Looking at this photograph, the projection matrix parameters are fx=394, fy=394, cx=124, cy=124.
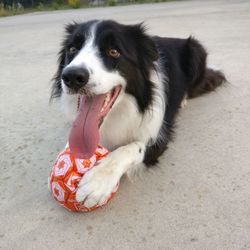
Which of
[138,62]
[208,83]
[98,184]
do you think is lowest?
[208,83]

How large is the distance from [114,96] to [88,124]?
0.31 metres

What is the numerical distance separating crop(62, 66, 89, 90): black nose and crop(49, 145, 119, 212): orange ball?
423 mm

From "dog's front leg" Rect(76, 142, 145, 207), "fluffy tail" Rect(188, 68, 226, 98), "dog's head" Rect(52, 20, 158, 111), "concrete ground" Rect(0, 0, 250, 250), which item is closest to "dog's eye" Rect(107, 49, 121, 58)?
"dog's head" Rect(52, 20, 158, 111)

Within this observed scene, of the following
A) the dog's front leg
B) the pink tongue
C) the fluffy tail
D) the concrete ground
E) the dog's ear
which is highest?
the dog's ear

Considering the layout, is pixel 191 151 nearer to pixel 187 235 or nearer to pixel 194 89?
pixel 187 235

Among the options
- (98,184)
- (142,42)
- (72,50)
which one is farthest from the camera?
(142,42)

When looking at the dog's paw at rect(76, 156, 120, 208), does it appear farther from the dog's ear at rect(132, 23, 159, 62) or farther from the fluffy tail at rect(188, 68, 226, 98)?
the fluffy tail at rect(188, 68, 226, 98)

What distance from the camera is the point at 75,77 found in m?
2.28

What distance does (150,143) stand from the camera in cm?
287

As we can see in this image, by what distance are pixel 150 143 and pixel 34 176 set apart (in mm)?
856

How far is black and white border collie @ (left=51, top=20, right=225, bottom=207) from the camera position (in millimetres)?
2334

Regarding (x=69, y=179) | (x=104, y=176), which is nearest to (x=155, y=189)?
(x=104, y=176)

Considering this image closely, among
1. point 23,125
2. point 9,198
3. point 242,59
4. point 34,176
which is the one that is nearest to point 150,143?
point 34,176

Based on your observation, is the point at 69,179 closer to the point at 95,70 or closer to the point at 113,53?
the point at 95,70
